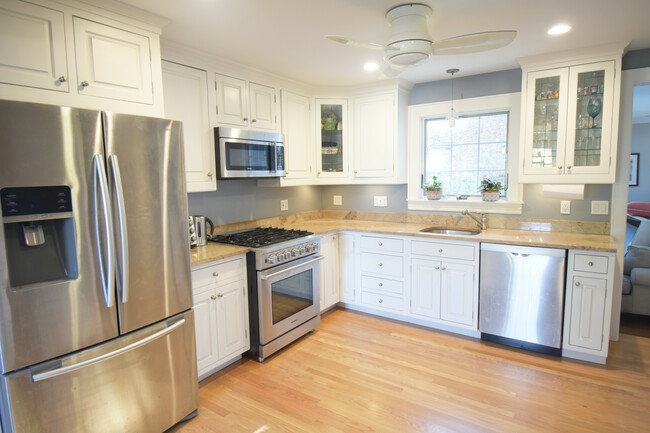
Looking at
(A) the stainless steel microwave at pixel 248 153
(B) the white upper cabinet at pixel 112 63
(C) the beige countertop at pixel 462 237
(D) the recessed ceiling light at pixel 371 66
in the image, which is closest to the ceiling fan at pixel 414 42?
(D) the recessed ceiling light at pixel 371 66

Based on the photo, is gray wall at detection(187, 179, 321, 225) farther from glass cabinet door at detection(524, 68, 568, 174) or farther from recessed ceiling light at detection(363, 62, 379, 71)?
glass cabinet door at detection(524, 68, 568, 174)

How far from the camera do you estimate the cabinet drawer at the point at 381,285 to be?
137 inches

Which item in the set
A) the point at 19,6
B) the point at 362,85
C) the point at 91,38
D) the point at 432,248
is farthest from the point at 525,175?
the point at 19,6

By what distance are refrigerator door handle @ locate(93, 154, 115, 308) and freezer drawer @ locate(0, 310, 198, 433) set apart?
0.29 m

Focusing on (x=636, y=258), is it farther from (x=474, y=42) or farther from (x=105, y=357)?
(x=105, y=357)

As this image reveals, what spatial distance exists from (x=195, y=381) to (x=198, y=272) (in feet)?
2.19

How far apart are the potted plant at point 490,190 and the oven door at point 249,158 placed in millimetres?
1953

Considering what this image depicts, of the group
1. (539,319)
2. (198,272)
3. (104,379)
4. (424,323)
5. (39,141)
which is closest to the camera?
(39,141)

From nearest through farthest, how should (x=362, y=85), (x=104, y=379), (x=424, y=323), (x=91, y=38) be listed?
(x=104, y=379), (x=91, y=38), (x=424, y=323), (x=362, y=85)

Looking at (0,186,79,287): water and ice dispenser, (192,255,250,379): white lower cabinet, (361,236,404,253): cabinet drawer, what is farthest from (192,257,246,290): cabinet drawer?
(361,236,404,253): cabinet drawer

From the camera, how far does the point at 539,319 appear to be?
9.25 ft

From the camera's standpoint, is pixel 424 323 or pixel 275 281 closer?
pixel 275 281

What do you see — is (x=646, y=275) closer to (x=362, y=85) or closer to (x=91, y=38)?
(x=362, y=85)

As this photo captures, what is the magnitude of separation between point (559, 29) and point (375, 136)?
1793mm
